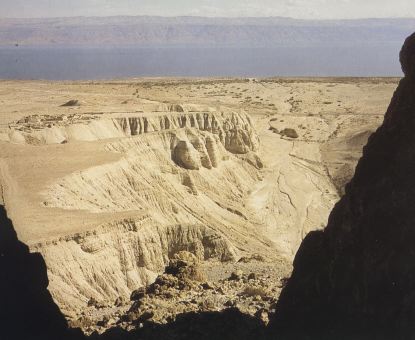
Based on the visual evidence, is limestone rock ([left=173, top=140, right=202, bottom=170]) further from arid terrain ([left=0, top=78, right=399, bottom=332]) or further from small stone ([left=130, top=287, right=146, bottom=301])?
small stone ([left=130, top=287, right=146, bottom=301])

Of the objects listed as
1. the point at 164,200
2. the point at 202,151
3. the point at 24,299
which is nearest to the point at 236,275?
the point at 164,200

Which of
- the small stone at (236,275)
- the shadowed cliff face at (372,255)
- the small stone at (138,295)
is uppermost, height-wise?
the shadowed cliff face at (372,255)

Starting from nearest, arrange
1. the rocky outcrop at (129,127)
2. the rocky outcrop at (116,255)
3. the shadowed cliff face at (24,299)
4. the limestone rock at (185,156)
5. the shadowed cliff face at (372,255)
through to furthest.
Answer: the shadowed cliff face at (372,255) < the shadowed cliff face at (24,299) < the rocky outcrop at (116,255) < the limestone rock at (185,156) < the rocky outcrop at (129,127)

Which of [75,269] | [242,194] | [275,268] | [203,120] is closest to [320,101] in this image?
[203,120]

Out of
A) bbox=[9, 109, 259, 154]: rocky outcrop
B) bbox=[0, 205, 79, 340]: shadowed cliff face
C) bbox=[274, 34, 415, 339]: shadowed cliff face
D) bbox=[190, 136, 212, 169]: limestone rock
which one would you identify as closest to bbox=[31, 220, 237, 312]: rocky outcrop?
bbox=[0, 205, 79, 340]: shadowed cliff face

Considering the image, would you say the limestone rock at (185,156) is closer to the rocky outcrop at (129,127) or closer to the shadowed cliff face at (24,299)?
the rocky outcrop at (129,127)

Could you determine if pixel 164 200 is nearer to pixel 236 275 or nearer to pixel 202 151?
pixel 236 275

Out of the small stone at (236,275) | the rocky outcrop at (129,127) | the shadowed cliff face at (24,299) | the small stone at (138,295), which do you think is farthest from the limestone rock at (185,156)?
the shadowed cliff face at (24,299)
